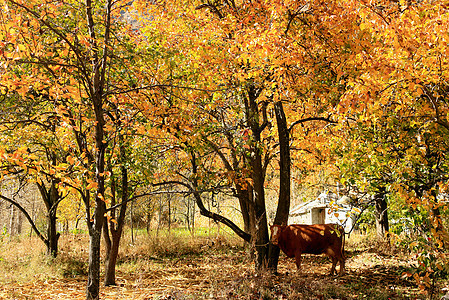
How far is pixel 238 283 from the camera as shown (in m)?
6.46

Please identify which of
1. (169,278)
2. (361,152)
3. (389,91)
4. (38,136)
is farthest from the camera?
(169,278)

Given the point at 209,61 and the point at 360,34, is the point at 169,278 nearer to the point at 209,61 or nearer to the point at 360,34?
the point at 209,61

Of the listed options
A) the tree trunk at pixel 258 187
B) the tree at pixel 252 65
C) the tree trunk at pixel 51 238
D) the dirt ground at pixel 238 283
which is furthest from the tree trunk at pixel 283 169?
the tree trunk at pixel 51 238

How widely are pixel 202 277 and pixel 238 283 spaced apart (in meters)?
2.67

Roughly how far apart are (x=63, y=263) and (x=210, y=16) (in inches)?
329

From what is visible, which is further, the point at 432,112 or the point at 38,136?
the point at 38,136

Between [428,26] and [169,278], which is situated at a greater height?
[428,26]

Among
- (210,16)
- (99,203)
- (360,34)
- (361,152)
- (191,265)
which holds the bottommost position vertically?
(191,265)

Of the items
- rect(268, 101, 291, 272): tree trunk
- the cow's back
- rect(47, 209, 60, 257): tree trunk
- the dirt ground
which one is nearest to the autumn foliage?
rect(268, 101, 291, 272): tree trunk

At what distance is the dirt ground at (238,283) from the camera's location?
6.21m

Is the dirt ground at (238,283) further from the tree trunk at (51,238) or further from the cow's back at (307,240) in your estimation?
the tree trunk at (51,238)

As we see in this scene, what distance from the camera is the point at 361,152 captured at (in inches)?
200

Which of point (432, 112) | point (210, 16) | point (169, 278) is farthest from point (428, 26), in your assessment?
point (169, 278)

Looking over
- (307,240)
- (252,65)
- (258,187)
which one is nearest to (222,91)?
(252,65)
